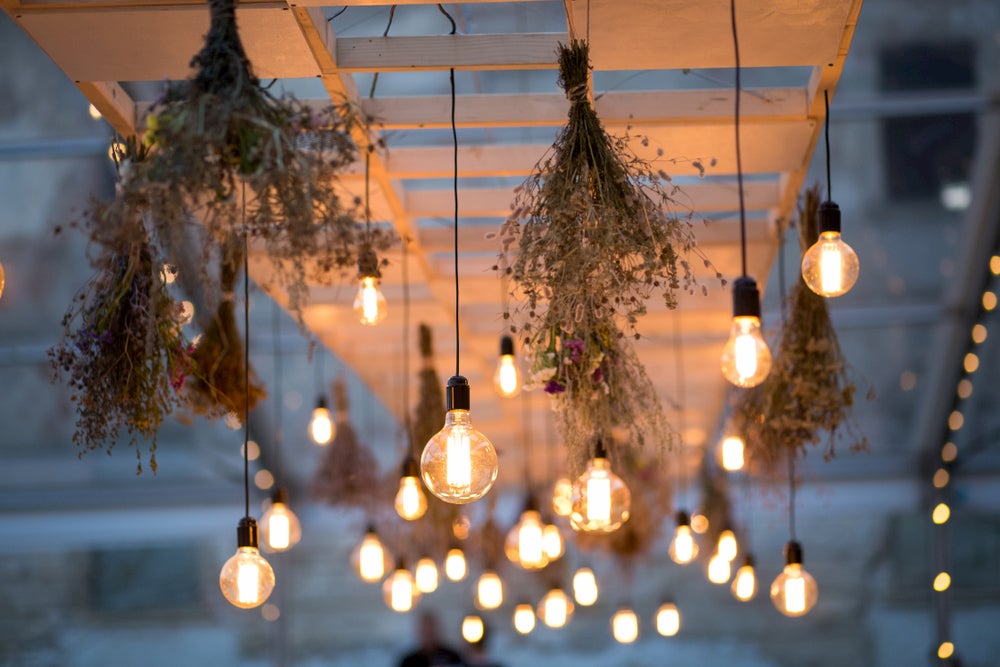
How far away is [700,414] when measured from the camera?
9.09 meters

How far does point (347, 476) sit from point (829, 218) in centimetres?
450

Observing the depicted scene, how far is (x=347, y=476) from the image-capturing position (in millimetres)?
7297

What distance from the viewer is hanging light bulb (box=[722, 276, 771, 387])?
3.22m

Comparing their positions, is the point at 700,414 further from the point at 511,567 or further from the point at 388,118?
the point at 388,118

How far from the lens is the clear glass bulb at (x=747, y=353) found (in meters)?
3.26

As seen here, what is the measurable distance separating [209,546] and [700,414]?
4104 millimetres

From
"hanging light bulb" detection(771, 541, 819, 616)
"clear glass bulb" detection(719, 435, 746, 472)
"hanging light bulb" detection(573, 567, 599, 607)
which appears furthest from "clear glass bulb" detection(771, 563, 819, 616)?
"hanging light bulb" detection(573, 567, 599, 607)

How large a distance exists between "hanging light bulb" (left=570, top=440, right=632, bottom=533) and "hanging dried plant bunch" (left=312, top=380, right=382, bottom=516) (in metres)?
3.69

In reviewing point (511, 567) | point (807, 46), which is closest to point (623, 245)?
point (807, 46)

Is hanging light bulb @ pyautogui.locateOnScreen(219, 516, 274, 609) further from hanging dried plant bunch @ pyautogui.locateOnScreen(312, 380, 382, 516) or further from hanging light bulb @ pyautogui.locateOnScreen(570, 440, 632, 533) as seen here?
hanging dried plant bunch @ pyautogui.locateOnScreen(312, 380, 382, 516)

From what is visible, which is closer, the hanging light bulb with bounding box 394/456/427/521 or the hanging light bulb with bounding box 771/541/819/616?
the hanging light bulb with bounding box 394/456/427/521

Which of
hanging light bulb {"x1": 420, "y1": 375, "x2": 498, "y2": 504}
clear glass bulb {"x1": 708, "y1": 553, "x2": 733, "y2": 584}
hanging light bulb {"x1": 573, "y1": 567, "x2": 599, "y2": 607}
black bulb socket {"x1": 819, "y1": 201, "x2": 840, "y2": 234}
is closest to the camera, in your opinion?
hanging light bulb {"x1": 420, "y1": 375, "x2": 498, "y2": 504}

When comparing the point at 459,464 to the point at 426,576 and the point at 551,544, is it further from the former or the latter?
the point at 426,576

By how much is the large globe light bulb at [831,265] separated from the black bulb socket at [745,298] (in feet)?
0.60
